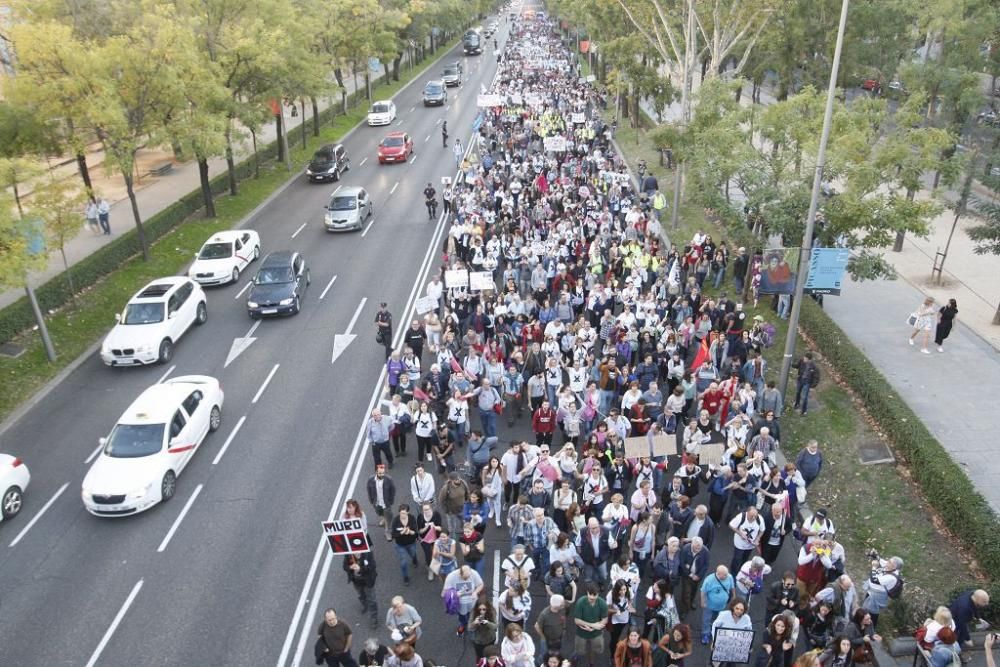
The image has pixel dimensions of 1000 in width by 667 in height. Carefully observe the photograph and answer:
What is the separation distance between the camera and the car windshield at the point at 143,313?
68.5 ft

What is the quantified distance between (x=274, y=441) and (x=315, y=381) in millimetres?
2897

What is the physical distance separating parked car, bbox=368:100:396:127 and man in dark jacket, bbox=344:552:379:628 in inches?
1834

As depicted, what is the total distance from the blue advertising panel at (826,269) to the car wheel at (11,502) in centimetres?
1663

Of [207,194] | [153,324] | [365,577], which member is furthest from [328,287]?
[365,577]

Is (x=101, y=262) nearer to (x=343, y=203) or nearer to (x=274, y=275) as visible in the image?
(x=274, y=275)

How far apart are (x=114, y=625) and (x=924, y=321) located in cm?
1905

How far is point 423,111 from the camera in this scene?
5975 cm

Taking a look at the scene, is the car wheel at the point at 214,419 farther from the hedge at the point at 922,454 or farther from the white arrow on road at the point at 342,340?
the hedge at the point at 922,454

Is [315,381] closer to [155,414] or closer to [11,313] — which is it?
[155,414]

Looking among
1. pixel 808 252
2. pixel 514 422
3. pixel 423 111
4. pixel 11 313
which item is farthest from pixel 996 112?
Answer: pixel 423 111

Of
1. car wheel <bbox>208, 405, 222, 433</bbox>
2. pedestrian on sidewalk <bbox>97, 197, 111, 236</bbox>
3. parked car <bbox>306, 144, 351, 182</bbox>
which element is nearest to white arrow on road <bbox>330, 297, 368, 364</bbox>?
car wheel <bbox>208, 405, 222, 433</bbox>

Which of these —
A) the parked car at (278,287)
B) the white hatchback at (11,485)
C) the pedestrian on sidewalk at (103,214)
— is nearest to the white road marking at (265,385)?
the parked car at (278,287)

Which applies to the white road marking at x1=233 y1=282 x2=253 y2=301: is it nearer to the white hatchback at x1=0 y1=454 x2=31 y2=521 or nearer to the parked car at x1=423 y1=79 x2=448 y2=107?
the white hatchback at x1=0 y1=454 x2=31 y2=521

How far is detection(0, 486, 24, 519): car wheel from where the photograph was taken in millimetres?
14445
